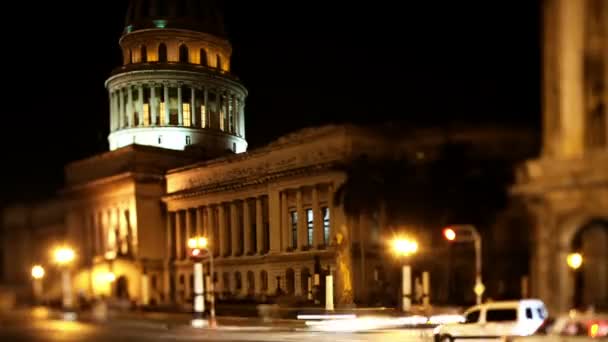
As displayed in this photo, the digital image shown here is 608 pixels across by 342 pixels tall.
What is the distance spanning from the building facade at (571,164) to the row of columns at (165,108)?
218 feet

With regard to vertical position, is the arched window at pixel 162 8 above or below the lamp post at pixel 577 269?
above

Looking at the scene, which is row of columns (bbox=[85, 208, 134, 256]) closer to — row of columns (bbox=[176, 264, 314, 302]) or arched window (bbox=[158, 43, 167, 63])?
row of columns (bbox=[176, 264, 314, 302])

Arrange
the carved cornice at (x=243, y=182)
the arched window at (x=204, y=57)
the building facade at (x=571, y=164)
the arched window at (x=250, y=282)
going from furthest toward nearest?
the arched window at (x=204, y=57) < the arched window at (x=250, y=282) < the carved cornice at (x=243, y=182) < the building facade at (x=571, y=164)

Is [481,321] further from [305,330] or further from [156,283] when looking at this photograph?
[156,283]

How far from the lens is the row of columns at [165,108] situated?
305ft

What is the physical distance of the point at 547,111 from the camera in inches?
1209

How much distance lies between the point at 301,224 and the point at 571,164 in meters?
40.8

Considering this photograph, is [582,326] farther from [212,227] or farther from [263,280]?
[212,227]

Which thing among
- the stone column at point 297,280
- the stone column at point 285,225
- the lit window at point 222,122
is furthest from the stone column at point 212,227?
the lit window at point 222,122

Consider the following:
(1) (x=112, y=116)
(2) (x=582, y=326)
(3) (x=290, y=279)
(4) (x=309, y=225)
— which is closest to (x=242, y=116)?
(1) (x=112, y=116)

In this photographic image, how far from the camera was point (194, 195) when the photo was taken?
79312 millimetres

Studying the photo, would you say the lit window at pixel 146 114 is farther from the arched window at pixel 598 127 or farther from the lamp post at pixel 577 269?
the arched window at pixel 598 127

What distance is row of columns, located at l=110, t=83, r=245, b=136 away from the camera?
3654 inches

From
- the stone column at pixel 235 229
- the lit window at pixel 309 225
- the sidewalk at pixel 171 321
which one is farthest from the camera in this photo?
the stone column at pixel 235 229
